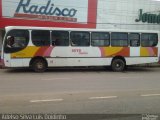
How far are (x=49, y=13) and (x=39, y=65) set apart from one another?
12.8m

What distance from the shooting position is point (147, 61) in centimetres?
2450

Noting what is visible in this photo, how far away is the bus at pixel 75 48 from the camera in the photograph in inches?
845

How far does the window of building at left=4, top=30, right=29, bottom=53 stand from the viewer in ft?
69.9

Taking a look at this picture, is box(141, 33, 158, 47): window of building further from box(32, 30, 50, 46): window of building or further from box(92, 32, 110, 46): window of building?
box(32, 30, 50, 46): window of building

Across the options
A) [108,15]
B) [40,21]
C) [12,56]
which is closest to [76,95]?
[12,56]

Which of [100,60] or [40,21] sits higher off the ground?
[40,21]

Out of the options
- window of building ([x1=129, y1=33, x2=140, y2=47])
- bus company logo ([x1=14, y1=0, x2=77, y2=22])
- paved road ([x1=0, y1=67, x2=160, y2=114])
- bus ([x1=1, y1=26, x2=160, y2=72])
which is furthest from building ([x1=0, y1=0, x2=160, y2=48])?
paved road ([x1=0, y1=67, x2=160, y2=114])

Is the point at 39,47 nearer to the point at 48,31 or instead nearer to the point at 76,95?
the point at 48,31

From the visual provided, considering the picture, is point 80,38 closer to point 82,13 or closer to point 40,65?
point 40,65

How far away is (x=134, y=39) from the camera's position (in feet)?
80.4

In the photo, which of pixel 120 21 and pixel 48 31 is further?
pixel 120 21

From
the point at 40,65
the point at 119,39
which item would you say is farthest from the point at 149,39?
the point at 40,65

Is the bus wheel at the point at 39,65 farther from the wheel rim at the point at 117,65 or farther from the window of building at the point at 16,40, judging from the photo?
the wheel rim at the point at 117,65

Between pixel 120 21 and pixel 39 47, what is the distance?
17410mm
